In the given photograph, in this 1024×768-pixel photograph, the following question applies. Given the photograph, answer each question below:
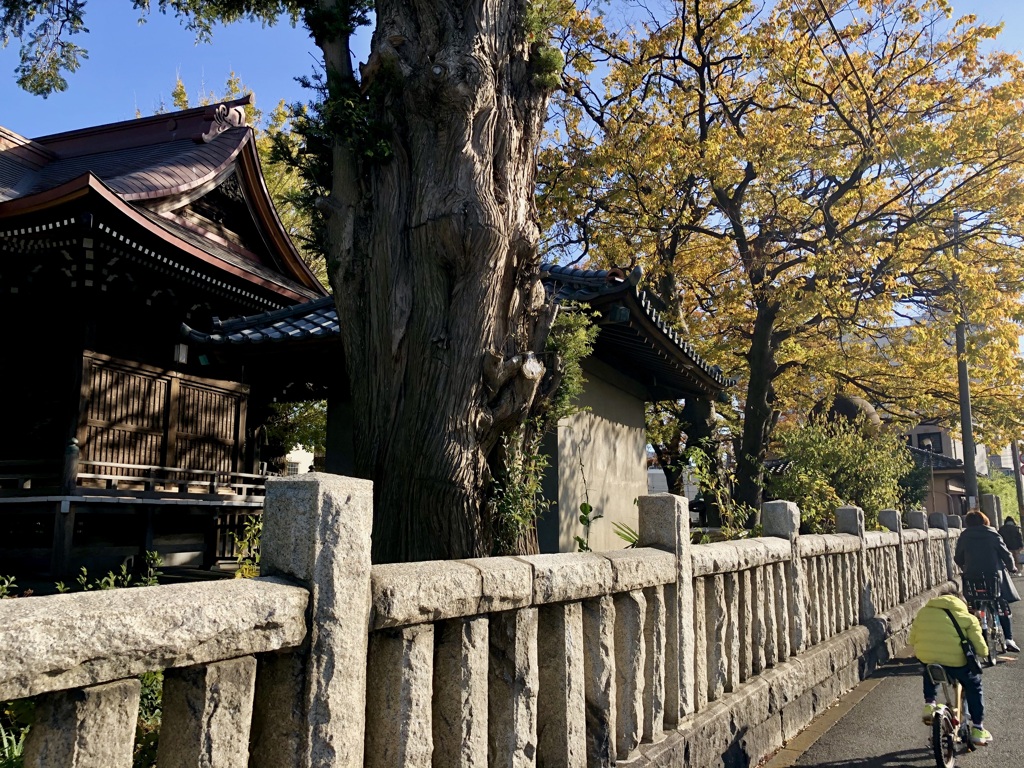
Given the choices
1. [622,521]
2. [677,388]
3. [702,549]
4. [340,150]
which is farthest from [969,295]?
[340,150]

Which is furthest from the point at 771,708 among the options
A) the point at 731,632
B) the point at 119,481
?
the point at 119,481

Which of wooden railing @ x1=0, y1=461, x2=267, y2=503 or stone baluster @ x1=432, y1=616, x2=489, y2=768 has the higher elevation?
wooden railing @ x1=0, y1=461, x2=267, y2=503

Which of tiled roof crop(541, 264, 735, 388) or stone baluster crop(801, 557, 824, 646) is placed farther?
tiled roof crop(541, 264, 735, 388)

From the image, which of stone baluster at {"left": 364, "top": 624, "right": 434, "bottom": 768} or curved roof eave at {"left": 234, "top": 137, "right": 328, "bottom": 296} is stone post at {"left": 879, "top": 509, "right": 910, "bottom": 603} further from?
curved roof eave at {"left": 234, "top": 137, "right": 328, "bottom": 296}

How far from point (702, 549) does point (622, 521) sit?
5555 mm

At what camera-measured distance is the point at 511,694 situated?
126 inches

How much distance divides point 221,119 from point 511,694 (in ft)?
50.2

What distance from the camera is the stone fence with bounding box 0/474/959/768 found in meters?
1.83

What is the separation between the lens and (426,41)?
5.50 metres

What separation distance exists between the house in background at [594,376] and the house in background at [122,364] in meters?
1.47

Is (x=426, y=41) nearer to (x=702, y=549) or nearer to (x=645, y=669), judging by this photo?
(x=702, y=549)

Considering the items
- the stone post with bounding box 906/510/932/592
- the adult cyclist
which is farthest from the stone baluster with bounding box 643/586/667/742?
the stone post with bounding box 906/510/932/592

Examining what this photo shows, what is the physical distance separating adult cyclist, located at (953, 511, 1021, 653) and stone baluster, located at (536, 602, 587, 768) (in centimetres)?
779

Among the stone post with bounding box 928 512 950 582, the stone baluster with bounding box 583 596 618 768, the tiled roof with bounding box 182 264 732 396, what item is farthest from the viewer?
the stone post with bounding box 928 512 950 582
